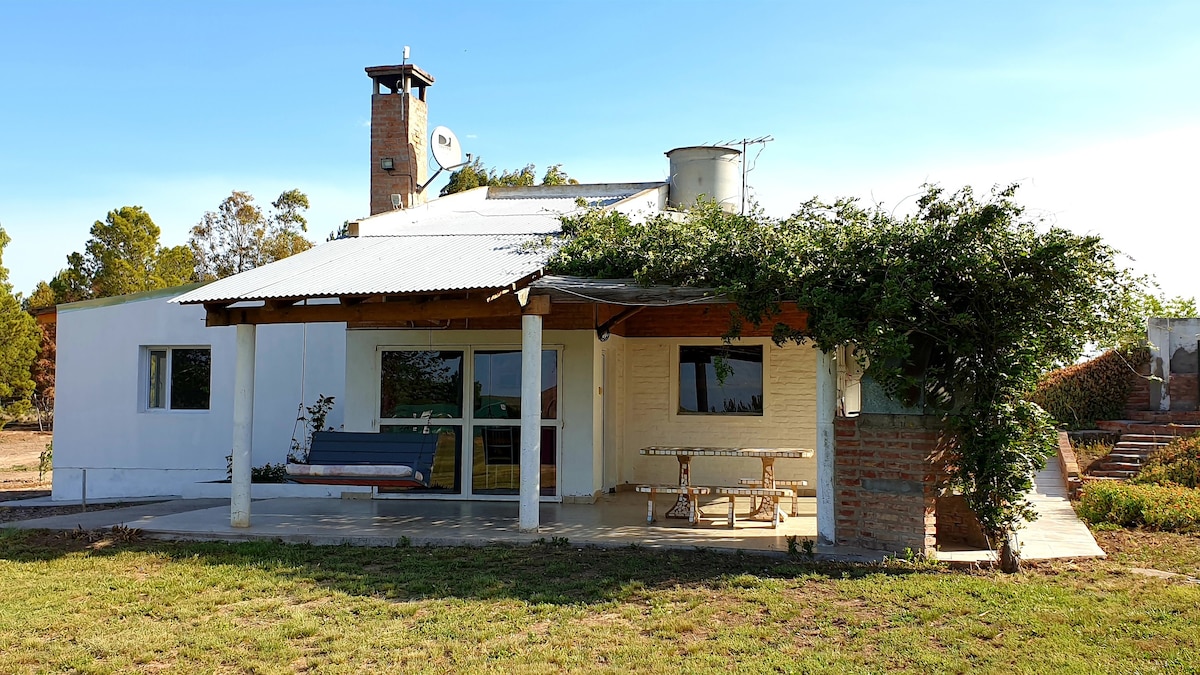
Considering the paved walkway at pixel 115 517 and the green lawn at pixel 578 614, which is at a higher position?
the paved walkway at pixel 115 517

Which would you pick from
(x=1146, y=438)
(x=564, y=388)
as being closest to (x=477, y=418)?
(x=564, y=388)

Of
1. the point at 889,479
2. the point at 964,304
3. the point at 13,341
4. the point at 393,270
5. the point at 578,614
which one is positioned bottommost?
the point at 578,614

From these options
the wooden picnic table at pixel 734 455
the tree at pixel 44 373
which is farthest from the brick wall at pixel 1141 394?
the tree at pixel 44 373

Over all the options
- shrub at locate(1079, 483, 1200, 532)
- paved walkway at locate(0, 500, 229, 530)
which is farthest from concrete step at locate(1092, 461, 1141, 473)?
paved walkway at locate(0, 500, 229, 530)

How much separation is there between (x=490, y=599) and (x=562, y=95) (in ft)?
27.0

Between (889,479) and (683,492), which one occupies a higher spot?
(889,479)

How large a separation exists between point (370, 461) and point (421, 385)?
2.41 metres

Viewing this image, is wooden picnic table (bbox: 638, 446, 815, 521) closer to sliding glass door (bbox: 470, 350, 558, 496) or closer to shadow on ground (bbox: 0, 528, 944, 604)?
shadow on ground (bbox: 0, 528, 944, 604)

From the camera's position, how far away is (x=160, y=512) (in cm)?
1134

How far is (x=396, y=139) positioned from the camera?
15.1 m

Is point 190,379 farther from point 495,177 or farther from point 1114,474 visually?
point 495,177

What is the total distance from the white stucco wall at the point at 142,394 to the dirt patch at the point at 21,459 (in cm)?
263

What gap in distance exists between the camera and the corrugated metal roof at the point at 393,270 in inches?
346

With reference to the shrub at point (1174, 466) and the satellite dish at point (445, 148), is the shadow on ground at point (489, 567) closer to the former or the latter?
the shrub at point (1174, 466)
